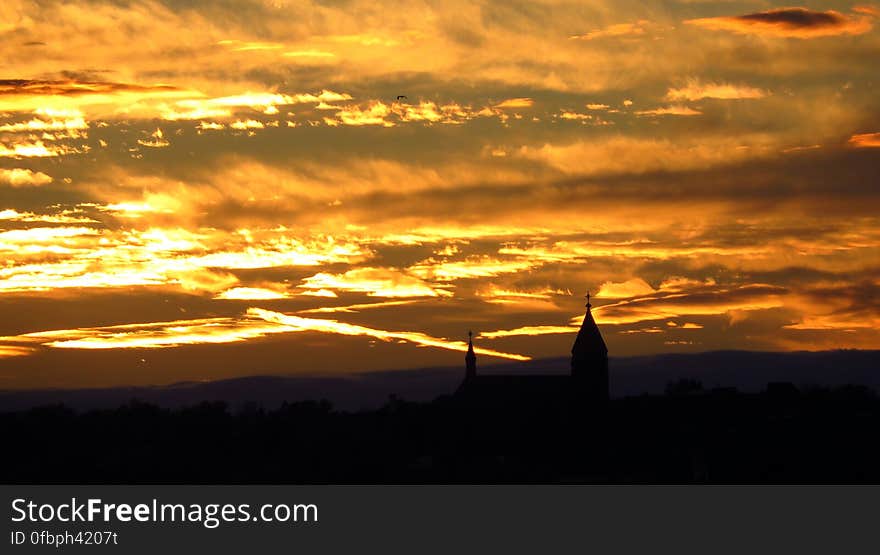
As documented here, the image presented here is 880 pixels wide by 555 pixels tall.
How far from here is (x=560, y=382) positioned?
154 meters

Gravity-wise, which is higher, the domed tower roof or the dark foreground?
the domed tower roof

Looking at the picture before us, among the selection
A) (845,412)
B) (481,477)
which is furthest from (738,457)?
(845,412)

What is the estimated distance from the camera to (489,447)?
509 feet

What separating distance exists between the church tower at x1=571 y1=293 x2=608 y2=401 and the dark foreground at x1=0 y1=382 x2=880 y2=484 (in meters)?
5.66

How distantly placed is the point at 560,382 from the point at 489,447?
30.8ft

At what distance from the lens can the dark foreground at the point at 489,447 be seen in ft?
453

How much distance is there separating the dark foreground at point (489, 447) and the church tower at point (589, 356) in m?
5.66

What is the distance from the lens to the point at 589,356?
146 m

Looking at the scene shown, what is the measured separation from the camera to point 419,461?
485 feet

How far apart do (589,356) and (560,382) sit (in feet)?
29.9

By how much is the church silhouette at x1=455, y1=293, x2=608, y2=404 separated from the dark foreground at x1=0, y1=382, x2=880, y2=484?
109 centimetres

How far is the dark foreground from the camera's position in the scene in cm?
13800

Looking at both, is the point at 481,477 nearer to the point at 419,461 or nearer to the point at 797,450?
the point at 419,461
